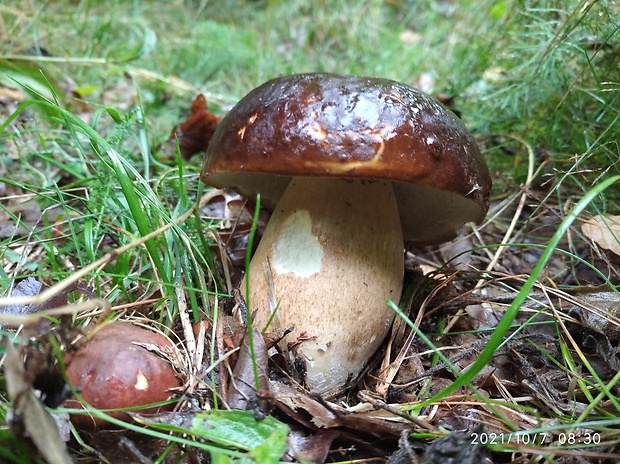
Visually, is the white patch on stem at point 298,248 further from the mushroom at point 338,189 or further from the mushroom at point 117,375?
the mushroom at point 117,375

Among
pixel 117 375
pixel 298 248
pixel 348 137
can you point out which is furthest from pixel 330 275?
pixel 117 375

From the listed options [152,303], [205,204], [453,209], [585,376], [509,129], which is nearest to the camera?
[585,376]

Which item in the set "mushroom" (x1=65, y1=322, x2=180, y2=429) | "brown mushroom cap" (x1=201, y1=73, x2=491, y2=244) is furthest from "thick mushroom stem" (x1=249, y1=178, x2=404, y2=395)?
"mushroom" (x1=65, y1=322, x2=180, y2=429)

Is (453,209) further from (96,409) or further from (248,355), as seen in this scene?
(96,409)

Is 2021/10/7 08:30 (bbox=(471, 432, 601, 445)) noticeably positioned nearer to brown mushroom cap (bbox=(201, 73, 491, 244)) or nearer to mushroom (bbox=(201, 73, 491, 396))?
mushroom (bbox=(201, 73, 491, 396))

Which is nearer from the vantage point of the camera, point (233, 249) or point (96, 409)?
point (96, 409)

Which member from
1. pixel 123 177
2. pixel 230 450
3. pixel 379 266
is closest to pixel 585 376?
pixel 379 266

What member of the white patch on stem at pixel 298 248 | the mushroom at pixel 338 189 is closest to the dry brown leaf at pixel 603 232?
the mushroom at pixel 338 189
